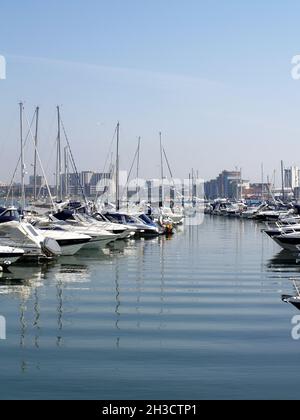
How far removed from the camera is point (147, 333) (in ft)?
54.9

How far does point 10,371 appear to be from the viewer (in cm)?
1338

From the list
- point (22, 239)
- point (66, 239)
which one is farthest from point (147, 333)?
point (66, 239)

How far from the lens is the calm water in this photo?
1252cm

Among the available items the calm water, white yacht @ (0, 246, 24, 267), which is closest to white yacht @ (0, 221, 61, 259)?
the calm water

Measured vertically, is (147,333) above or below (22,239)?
below

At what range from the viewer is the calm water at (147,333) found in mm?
12516

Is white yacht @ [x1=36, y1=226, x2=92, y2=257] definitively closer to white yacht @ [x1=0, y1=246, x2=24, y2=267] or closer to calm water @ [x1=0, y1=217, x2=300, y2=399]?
calm water @ [x1=0, y1=217, x2=300, y2=399]

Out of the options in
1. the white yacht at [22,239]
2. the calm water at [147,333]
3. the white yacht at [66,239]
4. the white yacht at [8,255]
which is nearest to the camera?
the calm water at [147,333]

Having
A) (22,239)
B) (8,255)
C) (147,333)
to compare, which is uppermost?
(22,239)

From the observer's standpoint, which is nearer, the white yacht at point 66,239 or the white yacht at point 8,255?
the white yacht at point 8,255

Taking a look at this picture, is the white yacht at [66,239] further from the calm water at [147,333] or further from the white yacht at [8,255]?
the white yacht at [8,255]

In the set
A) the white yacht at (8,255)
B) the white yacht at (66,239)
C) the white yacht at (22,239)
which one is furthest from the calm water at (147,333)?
the white yacht at (66,239)

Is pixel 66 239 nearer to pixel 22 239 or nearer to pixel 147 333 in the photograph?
pixel 22 239
